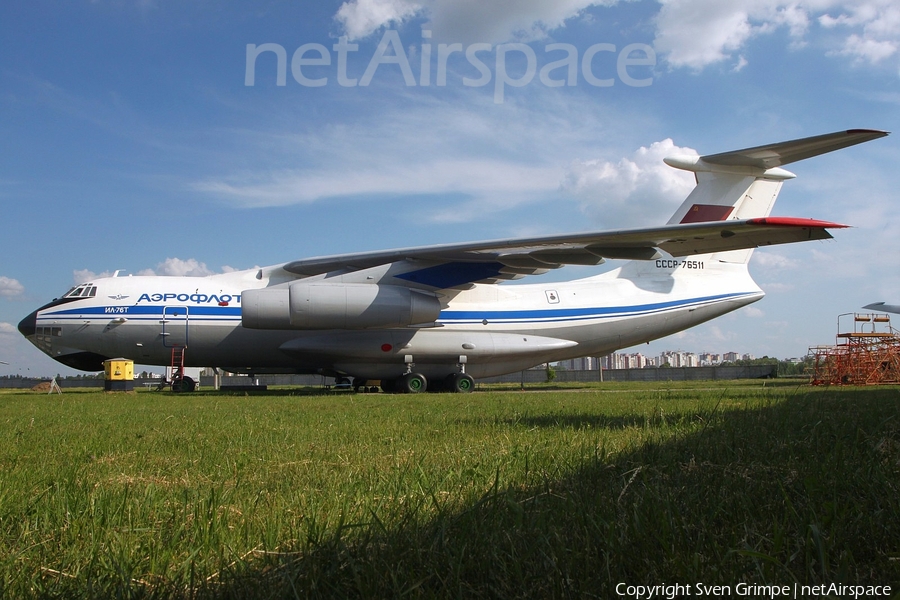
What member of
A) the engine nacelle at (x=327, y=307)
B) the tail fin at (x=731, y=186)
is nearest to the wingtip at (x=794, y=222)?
the tail fin at (x=731, y=186)

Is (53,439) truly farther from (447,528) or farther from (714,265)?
(714,265)

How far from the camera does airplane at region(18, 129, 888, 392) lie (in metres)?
13.4

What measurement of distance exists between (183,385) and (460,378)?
6.49 meters

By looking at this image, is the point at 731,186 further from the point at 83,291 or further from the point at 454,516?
the point at 454,516

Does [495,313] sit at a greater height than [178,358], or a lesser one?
greater

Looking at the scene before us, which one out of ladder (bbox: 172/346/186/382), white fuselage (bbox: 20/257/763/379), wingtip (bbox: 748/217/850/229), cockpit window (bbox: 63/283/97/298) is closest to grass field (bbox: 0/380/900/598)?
wingtip (bbox: 748/217/850/229)

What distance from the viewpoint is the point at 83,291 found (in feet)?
49.1

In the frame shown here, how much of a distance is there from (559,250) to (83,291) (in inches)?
424

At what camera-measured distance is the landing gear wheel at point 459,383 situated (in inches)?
623

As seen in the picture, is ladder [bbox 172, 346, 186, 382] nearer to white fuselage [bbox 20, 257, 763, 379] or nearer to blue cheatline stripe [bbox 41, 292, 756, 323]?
white fuselage [bbox 20, 257, 763, 379]

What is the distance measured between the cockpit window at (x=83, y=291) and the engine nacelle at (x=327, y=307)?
3.97 m

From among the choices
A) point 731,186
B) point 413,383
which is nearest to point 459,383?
point 413,383

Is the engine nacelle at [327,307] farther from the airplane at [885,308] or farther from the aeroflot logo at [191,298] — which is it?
the airplane at [885,308]

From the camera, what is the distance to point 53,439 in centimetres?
428
